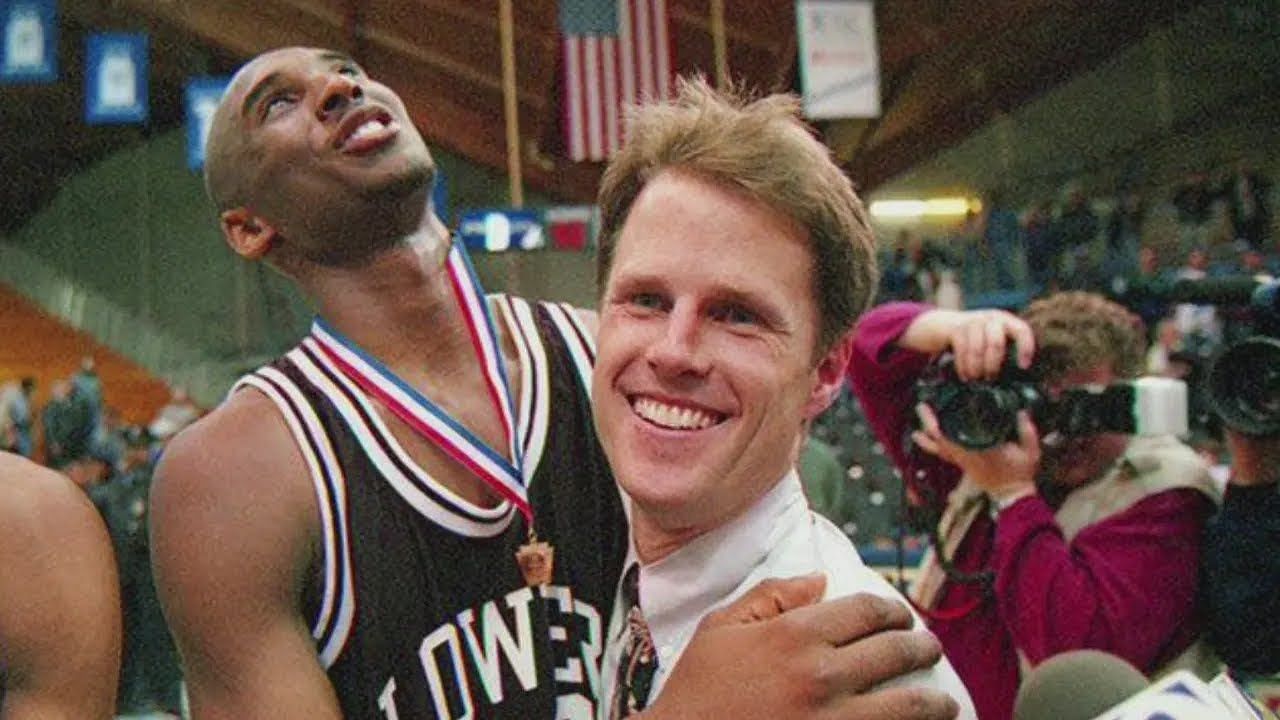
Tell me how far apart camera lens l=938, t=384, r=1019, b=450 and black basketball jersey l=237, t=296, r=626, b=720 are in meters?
0.68

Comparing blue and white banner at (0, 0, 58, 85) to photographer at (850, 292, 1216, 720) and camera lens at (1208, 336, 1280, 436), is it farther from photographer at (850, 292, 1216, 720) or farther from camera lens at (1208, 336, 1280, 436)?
camera lens at (1208, 336, 1280, 436)

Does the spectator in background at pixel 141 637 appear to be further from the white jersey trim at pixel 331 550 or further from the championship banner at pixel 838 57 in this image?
the championship banner at pixel 838 57

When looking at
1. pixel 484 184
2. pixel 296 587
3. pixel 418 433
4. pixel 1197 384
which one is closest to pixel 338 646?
pixel 296 587

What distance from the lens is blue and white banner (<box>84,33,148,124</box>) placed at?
10055mm

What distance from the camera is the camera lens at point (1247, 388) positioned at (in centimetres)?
216

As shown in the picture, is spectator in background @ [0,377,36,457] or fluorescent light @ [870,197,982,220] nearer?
spectator in background @ [0,377,36,457]

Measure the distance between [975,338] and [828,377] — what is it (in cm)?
89

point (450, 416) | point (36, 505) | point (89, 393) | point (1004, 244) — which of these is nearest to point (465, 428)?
point (450, 416)

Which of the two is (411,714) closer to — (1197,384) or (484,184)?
(1197,384)

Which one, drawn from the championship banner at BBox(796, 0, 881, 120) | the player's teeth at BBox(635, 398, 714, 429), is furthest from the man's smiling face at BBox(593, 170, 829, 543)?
the championship banner at BBox(796, 0, 881, 120)

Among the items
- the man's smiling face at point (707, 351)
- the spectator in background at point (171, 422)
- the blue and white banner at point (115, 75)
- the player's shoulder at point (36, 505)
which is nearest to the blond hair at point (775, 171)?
the man's smiling face at point (707, 351)

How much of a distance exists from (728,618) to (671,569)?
0.40 ft

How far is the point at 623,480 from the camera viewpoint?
4.68ft

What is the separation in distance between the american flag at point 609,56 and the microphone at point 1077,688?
21.5ft
